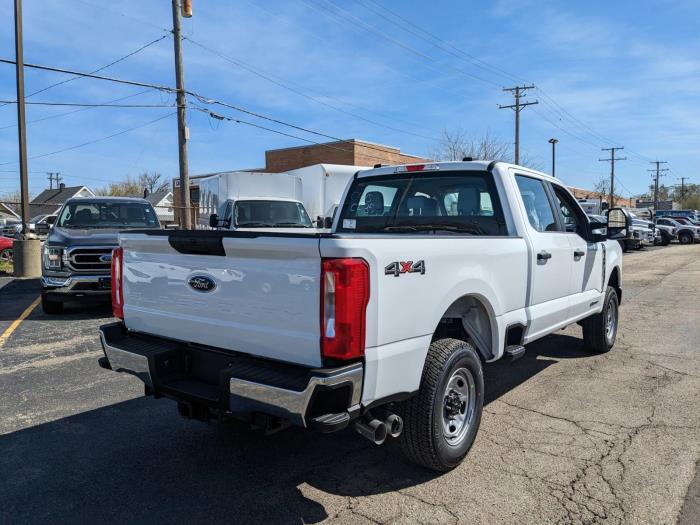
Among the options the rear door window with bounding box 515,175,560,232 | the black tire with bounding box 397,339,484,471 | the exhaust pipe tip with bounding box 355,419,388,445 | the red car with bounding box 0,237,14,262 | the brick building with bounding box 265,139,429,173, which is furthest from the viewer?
the brick building with bounding box 265,139,429,173

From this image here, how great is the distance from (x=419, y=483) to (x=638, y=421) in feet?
7.05

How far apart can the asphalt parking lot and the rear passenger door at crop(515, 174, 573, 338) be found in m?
0.81

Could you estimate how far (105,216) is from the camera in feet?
34.4

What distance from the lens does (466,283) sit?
A: 3549 millimetres

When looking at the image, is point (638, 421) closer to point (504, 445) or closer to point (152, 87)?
point (504, 445)

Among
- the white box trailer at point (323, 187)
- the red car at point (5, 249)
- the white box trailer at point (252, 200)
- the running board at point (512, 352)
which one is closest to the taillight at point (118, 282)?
the running board at point (512, 352)

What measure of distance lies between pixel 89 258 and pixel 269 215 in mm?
4602

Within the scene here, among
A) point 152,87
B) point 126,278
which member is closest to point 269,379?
point 126,278

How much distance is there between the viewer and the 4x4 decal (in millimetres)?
2886

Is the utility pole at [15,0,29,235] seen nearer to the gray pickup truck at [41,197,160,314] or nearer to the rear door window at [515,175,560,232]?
the gray pickup truck at [41,197,160,314]

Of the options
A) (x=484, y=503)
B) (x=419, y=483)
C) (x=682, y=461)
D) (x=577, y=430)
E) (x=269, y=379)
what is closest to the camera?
(x=269, y=379)

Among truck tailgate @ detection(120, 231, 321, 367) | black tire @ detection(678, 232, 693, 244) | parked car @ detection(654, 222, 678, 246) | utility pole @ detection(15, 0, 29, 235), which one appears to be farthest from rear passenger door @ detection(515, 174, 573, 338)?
black tire @ detection(678, 232, 693, 244)

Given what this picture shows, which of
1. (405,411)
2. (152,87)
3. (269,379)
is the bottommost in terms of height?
(405,411)

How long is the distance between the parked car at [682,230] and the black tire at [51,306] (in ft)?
124
